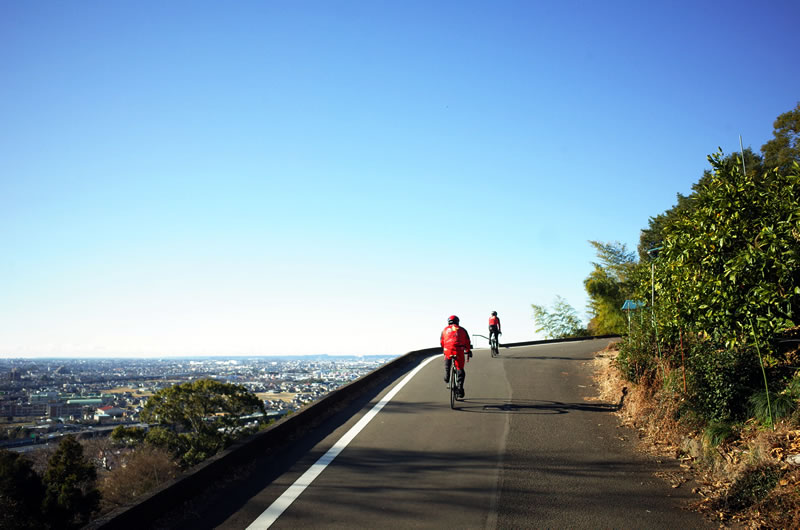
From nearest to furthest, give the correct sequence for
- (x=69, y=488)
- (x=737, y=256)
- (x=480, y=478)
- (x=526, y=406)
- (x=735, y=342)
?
1. (x=480, y=478)
2. (x=737, y=256)
3. (x=735, y=342)
4. (x=526, y=406)
5. (x=69, y=488)

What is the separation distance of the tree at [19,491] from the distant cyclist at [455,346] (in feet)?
30.4

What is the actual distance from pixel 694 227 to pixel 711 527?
4.04 meters

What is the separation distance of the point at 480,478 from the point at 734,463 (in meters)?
2.62

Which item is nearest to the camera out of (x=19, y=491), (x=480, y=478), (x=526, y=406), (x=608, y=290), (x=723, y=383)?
(x=480, y=478)

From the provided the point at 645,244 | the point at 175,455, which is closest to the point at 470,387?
the point at 175,455

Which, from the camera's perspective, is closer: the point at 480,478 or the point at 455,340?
the point at 480,478

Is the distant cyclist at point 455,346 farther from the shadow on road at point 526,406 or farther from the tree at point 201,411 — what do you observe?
the tree at point 201,411

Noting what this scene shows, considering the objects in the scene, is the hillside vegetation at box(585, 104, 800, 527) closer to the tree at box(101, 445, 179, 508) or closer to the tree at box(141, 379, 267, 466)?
the tree at box(101, 445, 179, 508)

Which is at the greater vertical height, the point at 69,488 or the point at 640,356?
the point at 640,356

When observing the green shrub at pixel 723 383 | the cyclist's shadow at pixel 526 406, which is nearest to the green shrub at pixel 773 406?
the green shrub at pixel 723 383

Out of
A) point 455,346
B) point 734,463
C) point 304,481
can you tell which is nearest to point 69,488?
point 455,346

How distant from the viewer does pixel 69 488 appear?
13703 mm

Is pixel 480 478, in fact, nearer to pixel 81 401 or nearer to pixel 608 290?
pixel 81 401

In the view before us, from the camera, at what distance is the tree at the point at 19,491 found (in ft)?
38.4
